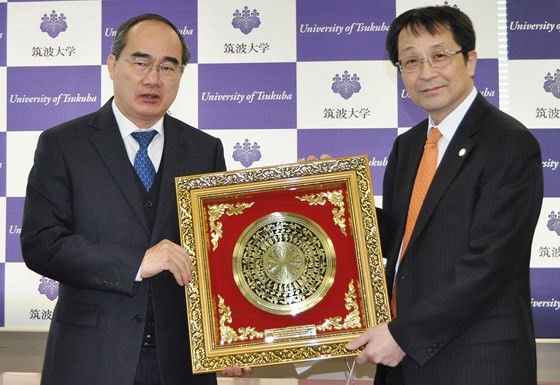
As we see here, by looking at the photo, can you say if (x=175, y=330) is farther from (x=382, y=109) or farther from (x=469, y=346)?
(x=382, y=109)

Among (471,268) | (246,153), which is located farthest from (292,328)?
(246,153)

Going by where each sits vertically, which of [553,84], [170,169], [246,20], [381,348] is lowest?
[381,348]

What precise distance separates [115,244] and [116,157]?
0.31 m

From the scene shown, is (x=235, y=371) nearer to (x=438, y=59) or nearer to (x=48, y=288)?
(x=438, y=59)

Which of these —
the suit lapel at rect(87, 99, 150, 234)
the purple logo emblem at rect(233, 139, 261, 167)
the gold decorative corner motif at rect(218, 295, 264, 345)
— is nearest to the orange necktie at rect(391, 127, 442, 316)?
the gold decorative corner motif at rect(218, 295, 264, 345)

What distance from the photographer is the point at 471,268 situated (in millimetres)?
2205

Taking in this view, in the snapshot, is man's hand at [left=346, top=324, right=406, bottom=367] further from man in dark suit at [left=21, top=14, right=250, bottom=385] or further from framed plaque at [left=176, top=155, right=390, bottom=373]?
man in dark suit at [left=21, top=14, right=250, bottom=385]

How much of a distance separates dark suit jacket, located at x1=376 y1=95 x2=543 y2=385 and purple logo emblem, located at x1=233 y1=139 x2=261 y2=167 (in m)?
2.50

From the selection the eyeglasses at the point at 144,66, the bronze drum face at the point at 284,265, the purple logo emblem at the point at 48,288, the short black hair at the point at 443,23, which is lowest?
the purple logo emblem at the point at 48,288

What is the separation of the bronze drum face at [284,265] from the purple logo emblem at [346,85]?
2.36 m

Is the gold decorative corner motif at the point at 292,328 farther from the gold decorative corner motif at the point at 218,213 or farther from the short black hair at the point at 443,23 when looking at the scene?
the short black hair at the point at 443,23

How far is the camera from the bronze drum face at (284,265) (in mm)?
2434

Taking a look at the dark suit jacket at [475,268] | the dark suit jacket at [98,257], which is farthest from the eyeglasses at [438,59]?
the dark suit jacket at [98,257]

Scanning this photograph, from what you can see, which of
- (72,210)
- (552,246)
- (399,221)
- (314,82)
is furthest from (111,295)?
(552,246)
